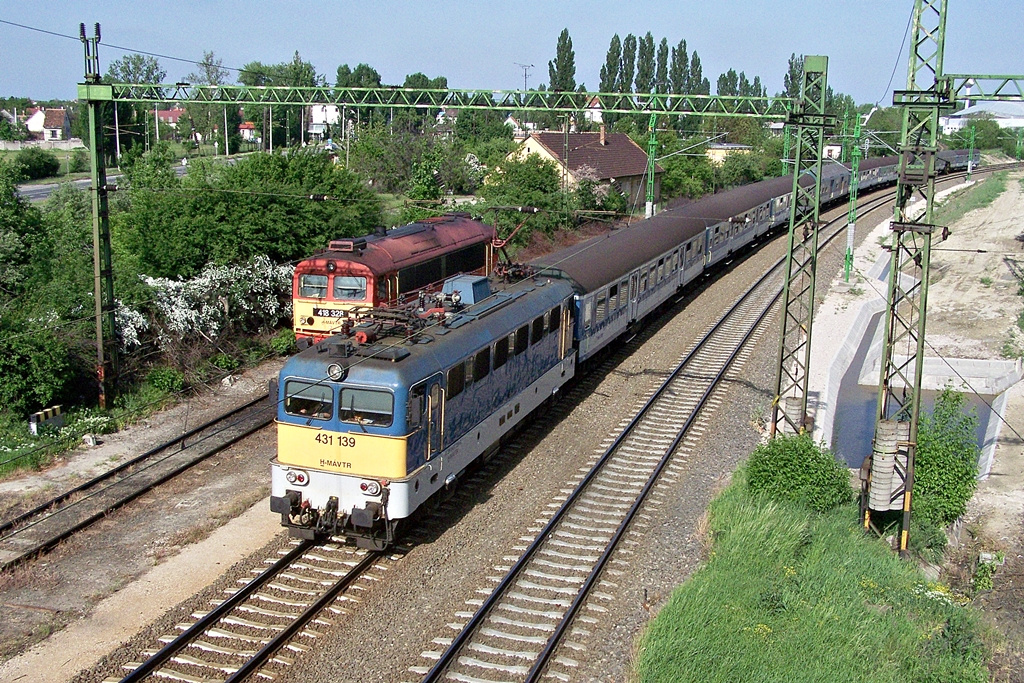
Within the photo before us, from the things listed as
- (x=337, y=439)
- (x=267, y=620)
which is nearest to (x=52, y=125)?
(x=337, y=439)

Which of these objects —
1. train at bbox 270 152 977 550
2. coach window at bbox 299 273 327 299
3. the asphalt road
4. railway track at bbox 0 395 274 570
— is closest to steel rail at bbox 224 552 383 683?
train at bbox 270 152 977 550

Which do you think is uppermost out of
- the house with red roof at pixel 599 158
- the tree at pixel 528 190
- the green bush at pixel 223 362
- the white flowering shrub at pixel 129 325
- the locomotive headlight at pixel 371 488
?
the house with red roof at pixel 599 158

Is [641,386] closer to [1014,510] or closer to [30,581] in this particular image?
[1014,510]

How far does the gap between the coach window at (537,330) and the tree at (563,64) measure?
62.0m

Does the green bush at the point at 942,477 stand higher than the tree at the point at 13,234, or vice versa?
the tree at the point at 13,234

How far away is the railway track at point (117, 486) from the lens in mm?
13555

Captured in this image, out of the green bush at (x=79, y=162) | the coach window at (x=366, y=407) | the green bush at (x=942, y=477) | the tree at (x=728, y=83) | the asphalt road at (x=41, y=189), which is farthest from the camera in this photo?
the tree at (x=728, y=83)

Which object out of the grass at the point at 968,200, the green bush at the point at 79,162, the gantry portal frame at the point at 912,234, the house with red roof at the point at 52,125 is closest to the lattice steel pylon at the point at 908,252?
the gantry portal frame at the point at 912,234

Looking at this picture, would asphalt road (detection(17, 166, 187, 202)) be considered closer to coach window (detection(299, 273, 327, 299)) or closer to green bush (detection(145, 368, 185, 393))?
green bush (detection(145, 368, 185, 393))

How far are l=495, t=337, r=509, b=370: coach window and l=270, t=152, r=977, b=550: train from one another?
18 millimetres

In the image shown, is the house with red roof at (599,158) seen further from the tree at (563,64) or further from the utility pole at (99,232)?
the utility pole at (99,232)

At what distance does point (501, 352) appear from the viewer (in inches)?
617

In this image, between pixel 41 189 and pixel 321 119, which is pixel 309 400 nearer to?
pixel 41 189

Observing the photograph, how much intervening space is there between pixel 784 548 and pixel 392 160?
44019 millimetres
